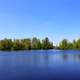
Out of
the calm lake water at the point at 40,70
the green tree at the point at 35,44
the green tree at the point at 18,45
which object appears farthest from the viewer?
the green tree at the point at 35,44

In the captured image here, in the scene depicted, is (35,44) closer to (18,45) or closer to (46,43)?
(46,43)

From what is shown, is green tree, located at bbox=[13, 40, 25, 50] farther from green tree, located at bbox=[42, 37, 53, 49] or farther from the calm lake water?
the calm lake water

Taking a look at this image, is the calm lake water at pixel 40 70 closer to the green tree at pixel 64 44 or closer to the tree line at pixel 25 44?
the tree line at pixel 25 44

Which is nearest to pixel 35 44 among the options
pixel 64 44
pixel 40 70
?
pixel 64 44

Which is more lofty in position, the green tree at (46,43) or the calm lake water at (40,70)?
the green tree at (46,43)

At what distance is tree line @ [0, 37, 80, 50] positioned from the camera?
Result: 124387 mm

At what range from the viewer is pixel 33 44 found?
144m

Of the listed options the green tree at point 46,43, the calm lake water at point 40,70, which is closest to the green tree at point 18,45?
Result: the green tree at point 46,43

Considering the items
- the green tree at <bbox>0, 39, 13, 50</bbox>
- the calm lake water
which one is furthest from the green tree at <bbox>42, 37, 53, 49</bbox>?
the calm lake water

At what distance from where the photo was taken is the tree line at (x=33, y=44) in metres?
124

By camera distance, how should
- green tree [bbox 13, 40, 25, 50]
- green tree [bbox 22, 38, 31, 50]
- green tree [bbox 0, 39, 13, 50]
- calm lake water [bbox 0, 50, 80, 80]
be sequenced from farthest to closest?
green tree [bbox 22, 38, 31, 50], green tree [bbox 13, 40, 25, 50], green tree [bbox 0, 39, 13, 50], calm lake water [bbox 0, 50, 80, 80]

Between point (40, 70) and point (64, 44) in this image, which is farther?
point (64, 44)

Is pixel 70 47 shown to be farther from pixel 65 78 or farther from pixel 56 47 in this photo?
pixel 65 78

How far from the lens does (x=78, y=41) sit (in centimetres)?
13388
